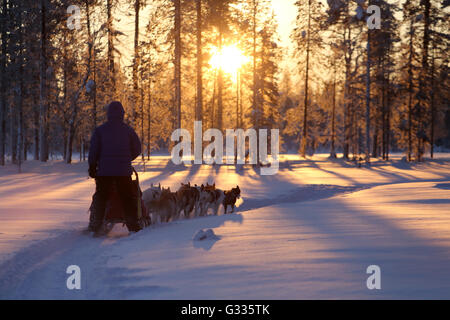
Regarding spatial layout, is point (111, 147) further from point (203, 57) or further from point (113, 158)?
point (203, 57)

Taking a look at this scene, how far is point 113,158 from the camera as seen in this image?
271 inches

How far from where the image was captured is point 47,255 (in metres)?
5.93

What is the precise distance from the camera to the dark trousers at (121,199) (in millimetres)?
7012

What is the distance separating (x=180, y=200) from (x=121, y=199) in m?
2.68

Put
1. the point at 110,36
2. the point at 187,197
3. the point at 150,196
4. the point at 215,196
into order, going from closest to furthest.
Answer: the point at 150,196
the point at 187,197
the point at 215,196
the point at 110,36

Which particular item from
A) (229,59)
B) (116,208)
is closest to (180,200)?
(116,208)

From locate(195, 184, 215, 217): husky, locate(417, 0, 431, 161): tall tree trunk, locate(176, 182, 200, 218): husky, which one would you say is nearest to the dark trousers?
locate(176, 182, 200, 218): husky

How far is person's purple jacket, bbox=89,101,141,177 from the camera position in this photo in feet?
22.6

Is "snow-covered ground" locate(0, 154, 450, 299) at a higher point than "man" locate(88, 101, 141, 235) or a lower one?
lower

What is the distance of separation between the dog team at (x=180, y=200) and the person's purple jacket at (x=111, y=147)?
182cm

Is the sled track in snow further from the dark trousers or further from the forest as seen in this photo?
the forest

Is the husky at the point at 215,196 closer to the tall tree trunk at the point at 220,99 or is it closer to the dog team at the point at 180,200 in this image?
the dog team at the point at 180,200

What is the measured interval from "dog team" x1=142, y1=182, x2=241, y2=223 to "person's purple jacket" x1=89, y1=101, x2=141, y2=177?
1825 mm

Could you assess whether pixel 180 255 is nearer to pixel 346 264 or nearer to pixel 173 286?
pixel 173 286
